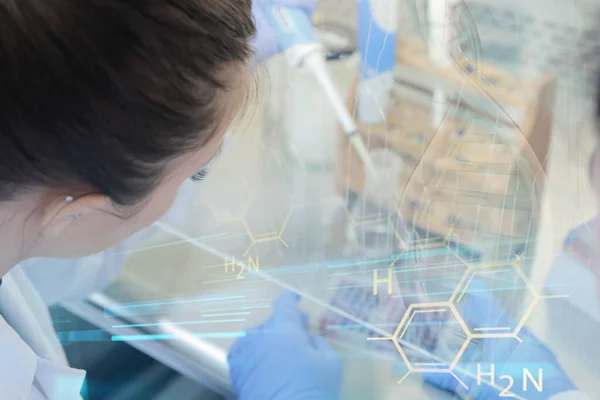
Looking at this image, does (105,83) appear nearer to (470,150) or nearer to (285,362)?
(470,150)

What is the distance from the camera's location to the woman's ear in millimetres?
373

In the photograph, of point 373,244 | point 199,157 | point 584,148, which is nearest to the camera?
point 199,157

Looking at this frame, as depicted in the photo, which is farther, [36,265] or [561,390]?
[36,265]

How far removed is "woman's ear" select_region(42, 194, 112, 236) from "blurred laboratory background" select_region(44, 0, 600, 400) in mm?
336

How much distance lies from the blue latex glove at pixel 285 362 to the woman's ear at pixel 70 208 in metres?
0.45

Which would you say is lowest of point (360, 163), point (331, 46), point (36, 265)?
point (36, 265)

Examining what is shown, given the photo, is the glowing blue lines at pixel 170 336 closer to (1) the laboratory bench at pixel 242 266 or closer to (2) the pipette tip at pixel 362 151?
(1) the laboratory bench at pixel 242 266

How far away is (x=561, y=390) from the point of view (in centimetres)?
58

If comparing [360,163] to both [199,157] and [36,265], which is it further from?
[36,265]

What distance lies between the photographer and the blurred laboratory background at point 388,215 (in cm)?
58

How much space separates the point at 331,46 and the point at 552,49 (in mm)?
309

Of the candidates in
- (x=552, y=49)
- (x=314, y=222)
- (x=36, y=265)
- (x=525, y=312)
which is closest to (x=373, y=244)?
(x=314, y=222)

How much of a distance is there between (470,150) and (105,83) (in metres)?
0.46

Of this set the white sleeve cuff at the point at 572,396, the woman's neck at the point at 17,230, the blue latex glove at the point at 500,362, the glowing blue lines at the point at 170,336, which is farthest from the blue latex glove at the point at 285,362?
the woman's neck at the point at 17,230
